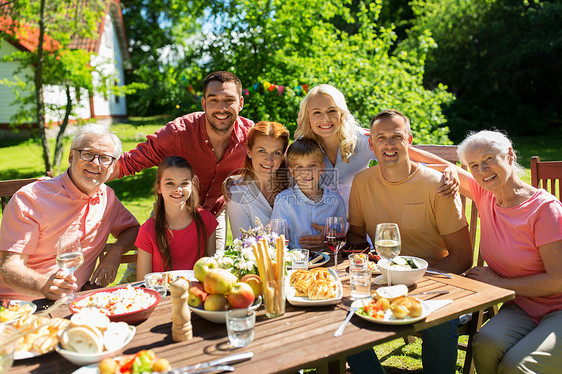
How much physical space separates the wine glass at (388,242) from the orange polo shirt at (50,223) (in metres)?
2.04

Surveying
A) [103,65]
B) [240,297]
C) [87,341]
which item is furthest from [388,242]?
[103,65]

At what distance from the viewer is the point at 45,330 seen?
191 centimetres

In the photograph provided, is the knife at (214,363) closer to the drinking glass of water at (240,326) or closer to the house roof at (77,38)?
the drinking glass of water at (240,326)

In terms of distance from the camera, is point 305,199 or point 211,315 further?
point 305,199

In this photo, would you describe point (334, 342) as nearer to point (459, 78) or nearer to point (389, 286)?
point (389, 286)

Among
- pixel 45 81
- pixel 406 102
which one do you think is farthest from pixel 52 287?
pixel 45 81

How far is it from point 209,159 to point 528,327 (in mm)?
2985

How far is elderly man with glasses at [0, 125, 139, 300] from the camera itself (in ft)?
9.45

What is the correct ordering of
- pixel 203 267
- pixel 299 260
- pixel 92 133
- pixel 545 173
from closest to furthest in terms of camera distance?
pixel 203 267, pixel 299 260, pixel 92 133, pixel 545 173

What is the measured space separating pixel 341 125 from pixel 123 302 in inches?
101

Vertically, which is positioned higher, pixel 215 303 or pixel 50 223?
pixel 50 223

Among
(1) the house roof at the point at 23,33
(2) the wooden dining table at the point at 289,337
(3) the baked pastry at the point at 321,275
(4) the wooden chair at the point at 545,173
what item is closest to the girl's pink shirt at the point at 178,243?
(2) the wooden dining table at the point at 289,337

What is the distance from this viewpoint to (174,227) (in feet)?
11.0

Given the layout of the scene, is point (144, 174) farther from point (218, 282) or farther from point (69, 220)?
point (218, 282)
